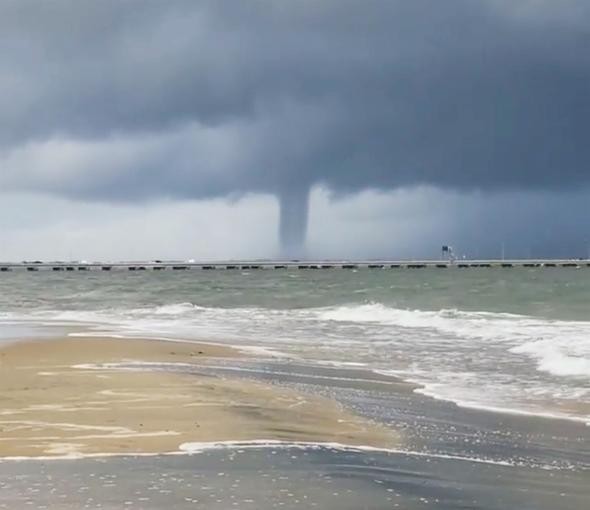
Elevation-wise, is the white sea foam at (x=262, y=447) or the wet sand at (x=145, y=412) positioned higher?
the white sea foam at (x=262, y=447)

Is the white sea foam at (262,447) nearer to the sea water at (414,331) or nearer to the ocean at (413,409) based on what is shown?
the ocean at (413,409)

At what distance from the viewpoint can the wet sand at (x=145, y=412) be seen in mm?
8789

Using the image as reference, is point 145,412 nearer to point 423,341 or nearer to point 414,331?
point 423,341

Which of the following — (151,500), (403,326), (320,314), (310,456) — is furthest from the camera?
(320,314)

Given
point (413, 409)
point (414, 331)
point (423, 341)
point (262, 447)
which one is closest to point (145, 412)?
point (262, 447)

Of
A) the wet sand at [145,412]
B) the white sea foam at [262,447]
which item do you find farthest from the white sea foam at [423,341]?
the white sea foam at [262,447]

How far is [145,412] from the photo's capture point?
10656 mm

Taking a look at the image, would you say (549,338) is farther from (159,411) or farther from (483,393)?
(159,411)

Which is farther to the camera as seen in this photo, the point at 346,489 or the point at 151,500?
the point at 346,489

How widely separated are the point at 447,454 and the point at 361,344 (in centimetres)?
1477

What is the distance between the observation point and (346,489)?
6.75m

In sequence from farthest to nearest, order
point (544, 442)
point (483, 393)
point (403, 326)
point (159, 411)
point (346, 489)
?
point (403, 326), point (483, 393), point (159, 411), point (544, 442), point (346, 489)

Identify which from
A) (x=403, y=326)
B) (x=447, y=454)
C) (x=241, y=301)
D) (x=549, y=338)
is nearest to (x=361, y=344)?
(x=549, y=338)

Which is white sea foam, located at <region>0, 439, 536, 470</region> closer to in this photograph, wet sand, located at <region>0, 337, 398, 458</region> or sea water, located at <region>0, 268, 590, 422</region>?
wet sand, located at <region>0, 337, 398, 458</region>
